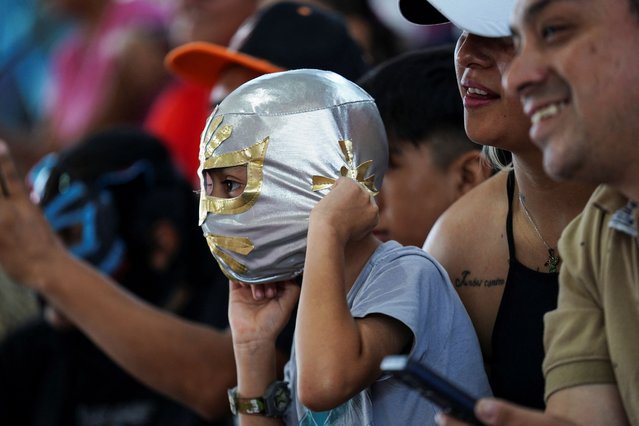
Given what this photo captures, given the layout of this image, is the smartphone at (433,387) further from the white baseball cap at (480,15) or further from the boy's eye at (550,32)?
the white baseball cap at (480,15)

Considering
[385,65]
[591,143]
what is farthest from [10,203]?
[591,143]

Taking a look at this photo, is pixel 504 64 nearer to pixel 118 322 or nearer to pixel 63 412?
pixel 118 322

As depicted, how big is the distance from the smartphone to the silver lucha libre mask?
2.27 ft

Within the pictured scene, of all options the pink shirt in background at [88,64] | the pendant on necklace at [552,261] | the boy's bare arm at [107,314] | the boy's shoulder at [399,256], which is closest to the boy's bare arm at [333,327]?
the boy's shoulder at [399,256]

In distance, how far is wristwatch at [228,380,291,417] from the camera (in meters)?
2.70

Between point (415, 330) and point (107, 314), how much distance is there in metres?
1.58

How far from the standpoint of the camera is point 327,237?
2352 millimetres

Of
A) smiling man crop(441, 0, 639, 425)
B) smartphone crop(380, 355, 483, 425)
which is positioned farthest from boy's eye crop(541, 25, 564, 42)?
smartphone crop(380, 355, 483, 425)

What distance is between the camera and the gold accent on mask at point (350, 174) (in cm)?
249

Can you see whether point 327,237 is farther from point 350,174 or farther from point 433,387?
point 433,387

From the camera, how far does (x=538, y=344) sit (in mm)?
2514

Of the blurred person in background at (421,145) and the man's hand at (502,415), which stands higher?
the man's hand at (502,415)

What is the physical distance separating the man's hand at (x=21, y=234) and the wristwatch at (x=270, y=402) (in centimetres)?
120

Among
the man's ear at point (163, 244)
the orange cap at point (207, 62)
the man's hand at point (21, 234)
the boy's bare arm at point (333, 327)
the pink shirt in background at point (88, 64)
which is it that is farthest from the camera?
the pink shirt in background at point (88, 64)
